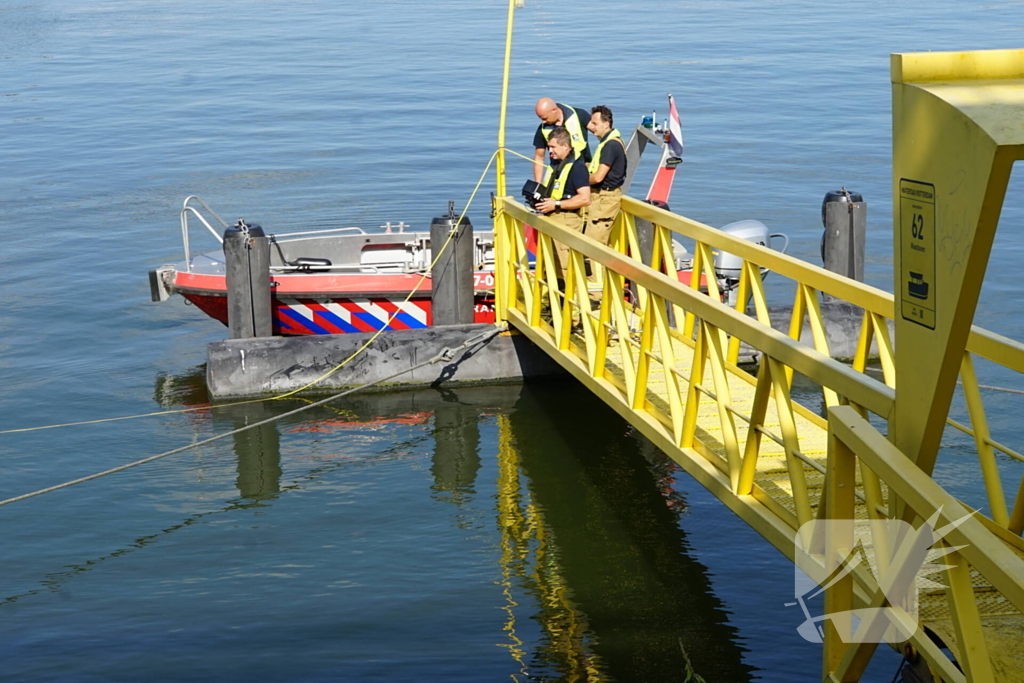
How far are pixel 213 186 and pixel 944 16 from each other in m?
30.5

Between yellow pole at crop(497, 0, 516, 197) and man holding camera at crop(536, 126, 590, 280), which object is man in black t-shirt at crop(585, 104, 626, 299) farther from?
yellow pole at crop(497, 0, 516, 197)

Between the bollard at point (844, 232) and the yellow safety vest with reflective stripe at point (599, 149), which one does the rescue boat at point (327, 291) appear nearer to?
the yellow safety vest with reflective stripe at point (599, 149)

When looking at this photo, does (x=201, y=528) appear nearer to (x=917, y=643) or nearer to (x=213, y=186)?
(x=917, y=643)

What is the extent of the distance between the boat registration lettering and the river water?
3105mm

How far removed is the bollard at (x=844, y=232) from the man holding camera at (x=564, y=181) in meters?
3.03

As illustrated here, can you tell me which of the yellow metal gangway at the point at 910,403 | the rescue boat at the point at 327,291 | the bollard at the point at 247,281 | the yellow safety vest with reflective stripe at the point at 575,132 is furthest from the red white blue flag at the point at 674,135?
the yellow metal gangway at the point at 910,403

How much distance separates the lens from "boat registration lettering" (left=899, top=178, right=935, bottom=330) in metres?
3.86

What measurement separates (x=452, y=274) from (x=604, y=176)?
199 centimetres

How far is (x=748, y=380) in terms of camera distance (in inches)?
312

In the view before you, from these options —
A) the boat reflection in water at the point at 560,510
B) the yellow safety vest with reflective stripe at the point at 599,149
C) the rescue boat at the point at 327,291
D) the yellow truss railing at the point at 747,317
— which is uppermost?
the yellow safety vest with reflective stripe at the point at 599,149

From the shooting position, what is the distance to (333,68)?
33.0 metres

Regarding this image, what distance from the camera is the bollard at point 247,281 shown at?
413 inches

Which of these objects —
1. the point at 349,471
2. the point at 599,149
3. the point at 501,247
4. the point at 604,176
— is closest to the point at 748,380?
the point at 604,176

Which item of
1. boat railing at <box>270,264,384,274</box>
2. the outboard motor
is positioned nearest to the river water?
boat railing at <box>270,264,384,274</box>
